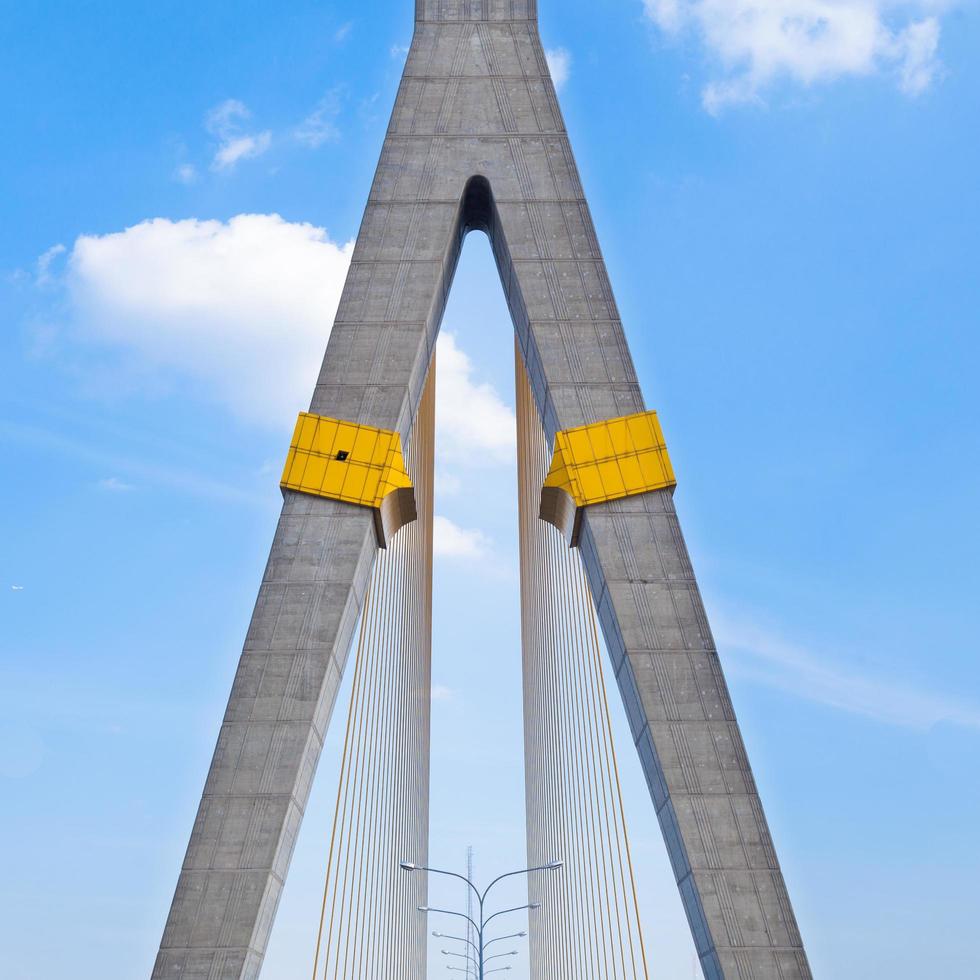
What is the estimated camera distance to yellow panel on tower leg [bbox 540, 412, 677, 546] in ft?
64.9

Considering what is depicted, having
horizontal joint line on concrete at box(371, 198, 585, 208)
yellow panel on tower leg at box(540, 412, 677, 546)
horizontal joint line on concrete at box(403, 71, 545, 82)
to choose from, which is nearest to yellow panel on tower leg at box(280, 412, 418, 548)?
yellow panel on tower leg at box(540, 412, 677, 546)

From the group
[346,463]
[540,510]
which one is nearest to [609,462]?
[540,510]

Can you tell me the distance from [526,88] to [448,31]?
6.59 ft

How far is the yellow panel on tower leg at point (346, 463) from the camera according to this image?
19.8 m

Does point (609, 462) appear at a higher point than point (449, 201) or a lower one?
lower

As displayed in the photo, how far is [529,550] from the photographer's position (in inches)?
1331

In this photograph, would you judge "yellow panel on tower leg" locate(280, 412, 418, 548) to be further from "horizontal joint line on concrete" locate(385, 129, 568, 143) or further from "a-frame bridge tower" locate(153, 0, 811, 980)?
"horizontal joint line on concrete" locate(385, 129, 568, 143)

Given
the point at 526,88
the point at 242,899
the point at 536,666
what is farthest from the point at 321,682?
the point at 536,666

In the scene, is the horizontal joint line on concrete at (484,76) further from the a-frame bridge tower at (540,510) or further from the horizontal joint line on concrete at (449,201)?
the horizontal joint line on concrete at (449,201)

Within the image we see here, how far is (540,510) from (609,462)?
1.90m

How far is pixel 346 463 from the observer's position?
784 inches

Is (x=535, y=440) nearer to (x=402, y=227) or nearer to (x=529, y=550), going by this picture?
(x=529, y=550)

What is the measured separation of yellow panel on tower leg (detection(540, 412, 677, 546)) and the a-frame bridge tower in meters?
0.03

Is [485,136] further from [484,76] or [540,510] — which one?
[540,510]
